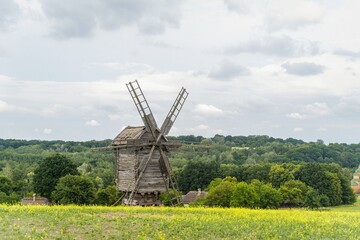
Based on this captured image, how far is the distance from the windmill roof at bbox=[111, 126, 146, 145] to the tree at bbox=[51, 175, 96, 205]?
2228 centimetres

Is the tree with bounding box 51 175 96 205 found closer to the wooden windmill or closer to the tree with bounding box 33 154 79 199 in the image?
the tree with bounding box 33 154 79 199

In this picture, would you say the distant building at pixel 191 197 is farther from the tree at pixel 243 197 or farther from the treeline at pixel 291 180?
the tree at pixel 243 197

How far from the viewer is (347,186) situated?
3907 inches

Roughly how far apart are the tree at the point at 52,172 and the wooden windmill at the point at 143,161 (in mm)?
31133

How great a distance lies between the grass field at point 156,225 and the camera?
2228 centimetres

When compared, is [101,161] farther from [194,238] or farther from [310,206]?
[194,238]

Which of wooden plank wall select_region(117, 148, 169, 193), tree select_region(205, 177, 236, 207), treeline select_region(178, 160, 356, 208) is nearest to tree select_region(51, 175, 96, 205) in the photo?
tree select_region(205, 177, 236, 207)

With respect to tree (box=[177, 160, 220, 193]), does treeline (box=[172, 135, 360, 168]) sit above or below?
above

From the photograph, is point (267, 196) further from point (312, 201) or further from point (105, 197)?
point (105, 197)

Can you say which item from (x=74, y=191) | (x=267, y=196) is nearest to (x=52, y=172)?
(x=74, y=191)

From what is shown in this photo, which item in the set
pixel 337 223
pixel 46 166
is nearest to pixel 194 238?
pixel 337 223

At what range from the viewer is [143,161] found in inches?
1483

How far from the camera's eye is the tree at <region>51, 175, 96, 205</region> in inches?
2339

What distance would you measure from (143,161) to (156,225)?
13.3 m
